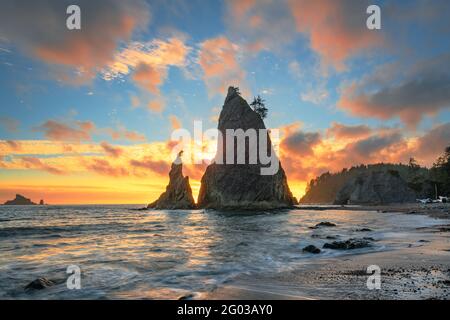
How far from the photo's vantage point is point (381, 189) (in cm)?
13812

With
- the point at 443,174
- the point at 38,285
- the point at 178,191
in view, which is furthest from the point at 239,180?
the point at 38,285

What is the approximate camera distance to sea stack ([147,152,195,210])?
119 m

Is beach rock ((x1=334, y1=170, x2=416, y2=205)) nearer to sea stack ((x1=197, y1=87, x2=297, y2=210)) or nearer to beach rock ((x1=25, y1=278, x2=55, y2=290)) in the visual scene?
sea stack ((x1=197, y1=87, x2=297, y2=210))

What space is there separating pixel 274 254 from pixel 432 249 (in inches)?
332

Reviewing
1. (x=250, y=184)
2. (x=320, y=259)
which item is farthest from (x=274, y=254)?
(x=250, y=184)

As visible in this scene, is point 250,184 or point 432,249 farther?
point 250,184

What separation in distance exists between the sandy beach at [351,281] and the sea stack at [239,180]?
8838 centimetres

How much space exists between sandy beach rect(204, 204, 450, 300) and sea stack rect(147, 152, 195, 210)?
346 ft

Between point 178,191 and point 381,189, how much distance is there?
88.7 metres

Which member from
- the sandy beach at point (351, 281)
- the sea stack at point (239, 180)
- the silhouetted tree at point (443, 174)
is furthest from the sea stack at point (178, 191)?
the sandy beach at point (351, 281)

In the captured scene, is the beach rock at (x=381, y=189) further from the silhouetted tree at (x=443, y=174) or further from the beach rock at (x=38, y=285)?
the beach rock at (x=38, y=285)

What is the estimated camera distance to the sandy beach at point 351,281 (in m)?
8.91
